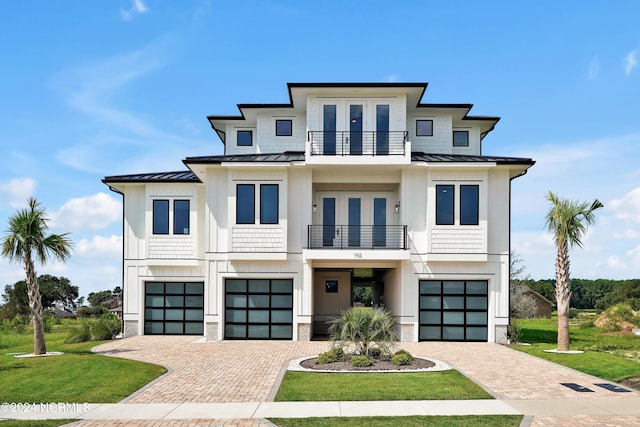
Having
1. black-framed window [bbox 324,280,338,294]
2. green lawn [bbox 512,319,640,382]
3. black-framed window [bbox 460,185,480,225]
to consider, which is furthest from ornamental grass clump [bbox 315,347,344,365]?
black-framed window [bbox 324,280,338,294]

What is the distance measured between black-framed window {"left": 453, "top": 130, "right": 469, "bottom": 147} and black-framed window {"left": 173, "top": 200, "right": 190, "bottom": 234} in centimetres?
1306

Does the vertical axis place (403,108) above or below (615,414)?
above

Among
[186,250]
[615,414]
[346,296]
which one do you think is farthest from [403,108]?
[615,414]

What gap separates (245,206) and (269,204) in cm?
97

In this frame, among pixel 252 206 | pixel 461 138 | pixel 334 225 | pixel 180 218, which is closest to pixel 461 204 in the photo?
pixel 334 225

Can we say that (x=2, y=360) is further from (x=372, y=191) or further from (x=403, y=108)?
(x=403, y=108)

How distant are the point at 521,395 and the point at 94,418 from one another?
8.91 metres

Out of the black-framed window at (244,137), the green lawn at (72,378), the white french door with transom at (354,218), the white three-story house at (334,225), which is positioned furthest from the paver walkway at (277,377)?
the black-framed window at (244,137)

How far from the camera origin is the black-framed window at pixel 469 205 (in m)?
21.7

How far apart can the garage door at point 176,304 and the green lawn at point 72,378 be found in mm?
7877

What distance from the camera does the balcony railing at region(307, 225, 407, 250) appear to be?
2303 cm

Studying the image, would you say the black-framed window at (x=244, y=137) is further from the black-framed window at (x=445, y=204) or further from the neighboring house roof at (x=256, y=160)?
the black-framed window at (x=445, y=204)

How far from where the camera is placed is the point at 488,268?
2217 centimetres

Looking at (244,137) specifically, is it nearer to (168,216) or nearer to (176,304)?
(168,216)
